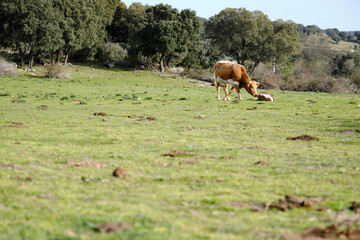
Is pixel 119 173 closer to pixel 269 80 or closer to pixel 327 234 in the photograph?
pixel 327 234

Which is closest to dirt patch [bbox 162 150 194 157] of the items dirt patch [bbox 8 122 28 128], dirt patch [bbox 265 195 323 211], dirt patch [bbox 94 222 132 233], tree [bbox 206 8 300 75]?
dirt patch [bbox 265 195 323 211]

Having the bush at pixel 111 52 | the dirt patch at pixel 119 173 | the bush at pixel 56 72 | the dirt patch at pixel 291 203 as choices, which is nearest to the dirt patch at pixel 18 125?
the dirt patch at pixel 119 173

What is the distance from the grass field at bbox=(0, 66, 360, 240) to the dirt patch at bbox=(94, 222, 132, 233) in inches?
2.9

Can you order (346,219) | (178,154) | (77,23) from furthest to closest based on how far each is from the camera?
(77,23)
(178,154)
(346,219)

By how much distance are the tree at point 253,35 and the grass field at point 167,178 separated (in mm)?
51774

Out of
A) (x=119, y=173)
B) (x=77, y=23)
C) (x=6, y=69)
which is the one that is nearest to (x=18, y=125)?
(x=119, y=173)

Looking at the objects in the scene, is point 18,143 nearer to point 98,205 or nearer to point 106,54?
point 98,205

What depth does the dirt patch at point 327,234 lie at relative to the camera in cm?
428

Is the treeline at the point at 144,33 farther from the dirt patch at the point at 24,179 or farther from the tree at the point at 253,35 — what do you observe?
the dirt patch at the point at 24,179

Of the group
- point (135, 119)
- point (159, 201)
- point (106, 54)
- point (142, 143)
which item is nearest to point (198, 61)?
point (106, 54)

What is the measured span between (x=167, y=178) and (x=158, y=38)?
60713 millimetres

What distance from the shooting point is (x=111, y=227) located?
14.7 feet

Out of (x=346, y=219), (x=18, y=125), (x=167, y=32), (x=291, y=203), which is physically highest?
(x=167, y=32)

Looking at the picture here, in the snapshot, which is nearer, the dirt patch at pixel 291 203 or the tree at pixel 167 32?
the dirt patch at pixel 291 203
